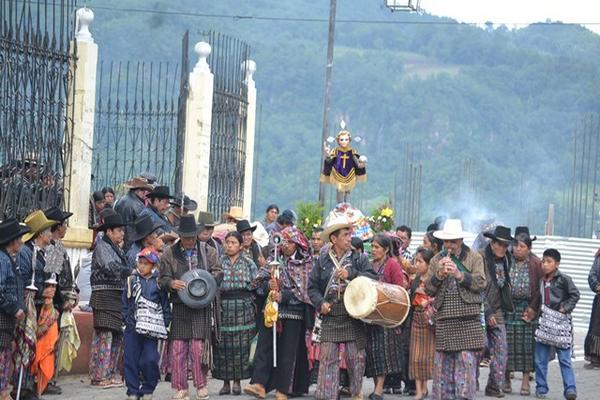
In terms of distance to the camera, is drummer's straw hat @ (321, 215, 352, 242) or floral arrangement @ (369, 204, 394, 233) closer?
drummer's straw hat @ (321, 215, 352, 242)

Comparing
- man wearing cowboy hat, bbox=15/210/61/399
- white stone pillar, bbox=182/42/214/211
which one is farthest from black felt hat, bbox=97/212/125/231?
white stone pillar, bbox=182/42/214/211

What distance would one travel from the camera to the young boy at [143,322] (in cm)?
1394

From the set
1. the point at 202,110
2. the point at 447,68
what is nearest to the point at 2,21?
the point at 202,110

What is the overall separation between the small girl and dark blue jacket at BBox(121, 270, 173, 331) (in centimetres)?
286

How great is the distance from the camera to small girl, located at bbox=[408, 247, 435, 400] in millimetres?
15484

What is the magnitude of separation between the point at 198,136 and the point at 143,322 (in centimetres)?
998

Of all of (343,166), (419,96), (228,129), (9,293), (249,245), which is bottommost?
(9,293)

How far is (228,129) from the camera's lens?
24.9 metres

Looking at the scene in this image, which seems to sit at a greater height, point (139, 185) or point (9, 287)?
point (139, 185)

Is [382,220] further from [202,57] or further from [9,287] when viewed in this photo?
[9,287]

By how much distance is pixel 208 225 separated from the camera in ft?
50.7

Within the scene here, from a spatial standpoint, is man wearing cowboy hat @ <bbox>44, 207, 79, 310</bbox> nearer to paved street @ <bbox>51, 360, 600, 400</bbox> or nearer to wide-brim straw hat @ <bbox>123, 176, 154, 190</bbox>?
paved street @ <bbox>51, 360, 600, 400</bbox>

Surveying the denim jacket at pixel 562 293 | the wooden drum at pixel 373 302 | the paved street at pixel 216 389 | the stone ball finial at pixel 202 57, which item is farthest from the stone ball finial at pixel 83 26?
the denim jacket at pixel 562 293

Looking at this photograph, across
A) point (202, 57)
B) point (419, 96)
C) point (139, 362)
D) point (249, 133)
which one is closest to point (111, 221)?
point (139, 362)
